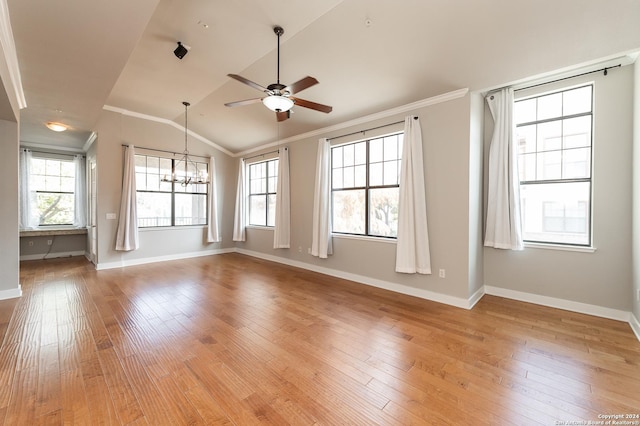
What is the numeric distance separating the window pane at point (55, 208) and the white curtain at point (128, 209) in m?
2.45

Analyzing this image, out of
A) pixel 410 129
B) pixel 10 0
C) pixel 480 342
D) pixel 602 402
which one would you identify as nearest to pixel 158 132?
pixel 10 0

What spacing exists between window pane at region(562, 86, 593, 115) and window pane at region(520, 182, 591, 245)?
94 centimetres

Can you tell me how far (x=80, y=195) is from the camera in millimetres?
7004

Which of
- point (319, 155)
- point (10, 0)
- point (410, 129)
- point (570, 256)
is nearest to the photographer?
point (10, 0)

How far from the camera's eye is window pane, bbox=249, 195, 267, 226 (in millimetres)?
7155

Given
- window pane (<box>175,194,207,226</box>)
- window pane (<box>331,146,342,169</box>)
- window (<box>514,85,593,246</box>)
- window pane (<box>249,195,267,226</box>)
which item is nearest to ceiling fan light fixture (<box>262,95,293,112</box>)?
window pane (<box>331,146,342,169</box>)

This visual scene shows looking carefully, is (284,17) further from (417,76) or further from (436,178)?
(436,178)

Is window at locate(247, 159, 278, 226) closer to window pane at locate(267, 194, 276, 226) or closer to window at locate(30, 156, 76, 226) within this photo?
window pane at locate(267, 194, 276, 226)

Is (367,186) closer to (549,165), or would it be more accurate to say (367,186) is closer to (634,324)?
(549,165)

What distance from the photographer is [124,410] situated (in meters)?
1.75

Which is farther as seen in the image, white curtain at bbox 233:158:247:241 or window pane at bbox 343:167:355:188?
white curtain at bbox 233:158:247:241

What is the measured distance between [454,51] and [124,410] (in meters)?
4.44

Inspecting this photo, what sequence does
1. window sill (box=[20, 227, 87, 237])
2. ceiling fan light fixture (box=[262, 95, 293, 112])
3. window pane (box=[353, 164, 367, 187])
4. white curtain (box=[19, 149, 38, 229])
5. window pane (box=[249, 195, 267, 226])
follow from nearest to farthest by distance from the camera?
ceiling fan light fixture (box=[262, 95, 293, 112]), window pane (box=[353, 164, 367, 187]), window sill (box=[20, 227, 87, 237]), white curtain (box=[19, 149, 38, 229]), window pane (box=[249, 195, 267, 226])

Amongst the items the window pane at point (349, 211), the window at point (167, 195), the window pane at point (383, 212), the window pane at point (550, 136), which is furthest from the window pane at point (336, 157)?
the window at point (167, 195)
